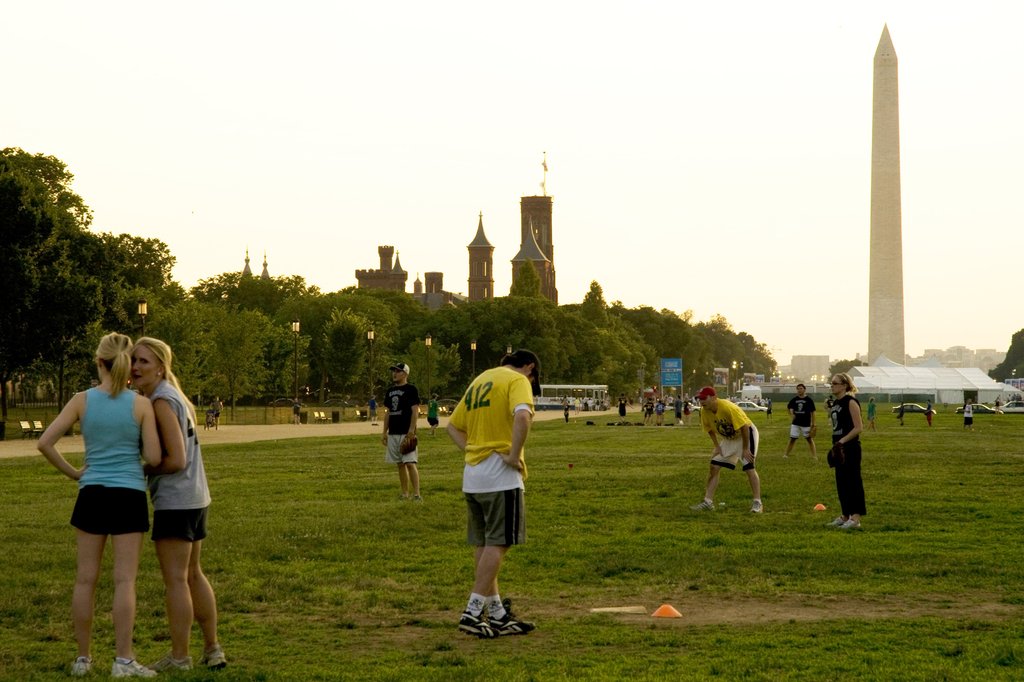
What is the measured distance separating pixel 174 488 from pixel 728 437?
36.7 ft

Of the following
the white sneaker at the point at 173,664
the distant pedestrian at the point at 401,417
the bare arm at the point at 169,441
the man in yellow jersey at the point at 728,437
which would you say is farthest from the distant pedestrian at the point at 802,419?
the bare arm at the point at 169,441

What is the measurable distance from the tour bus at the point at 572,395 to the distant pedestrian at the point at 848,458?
10111 centimetres

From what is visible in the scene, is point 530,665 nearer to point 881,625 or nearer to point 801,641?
point 801,641

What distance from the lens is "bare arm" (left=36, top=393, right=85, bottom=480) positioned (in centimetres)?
758

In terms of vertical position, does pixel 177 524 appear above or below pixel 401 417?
below

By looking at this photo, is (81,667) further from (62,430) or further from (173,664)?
(62,430)

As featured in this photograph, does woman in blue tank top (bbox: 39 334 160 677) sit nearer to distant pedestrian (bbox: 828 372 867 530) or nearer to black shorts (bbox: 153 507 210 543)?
black shorts (bbox: 153 507 210 543)

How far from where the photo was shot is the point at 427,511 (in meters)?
17.7

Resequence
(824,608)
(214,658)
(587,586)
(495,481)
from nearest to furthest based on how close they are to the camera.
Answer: (214,658)
(495,481)
(824,608)
(587,586)

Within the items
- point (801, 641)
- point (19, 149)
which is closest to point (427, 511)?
point (801, 641)

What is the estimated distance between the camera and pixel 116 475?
7617 millimetres

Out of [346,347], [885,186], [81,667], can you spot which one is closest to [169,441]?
[81,667]

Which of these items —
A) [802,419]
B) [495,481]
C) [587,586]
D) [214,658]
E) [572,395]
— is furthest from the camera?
[572,395]

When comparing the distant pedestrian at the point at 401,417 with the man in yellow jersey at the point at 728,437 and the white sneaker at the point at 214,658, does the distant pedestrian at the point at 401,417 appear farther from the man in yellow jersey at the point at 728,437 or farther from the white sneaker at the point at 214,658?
the white sneaker at the point at 214,658
